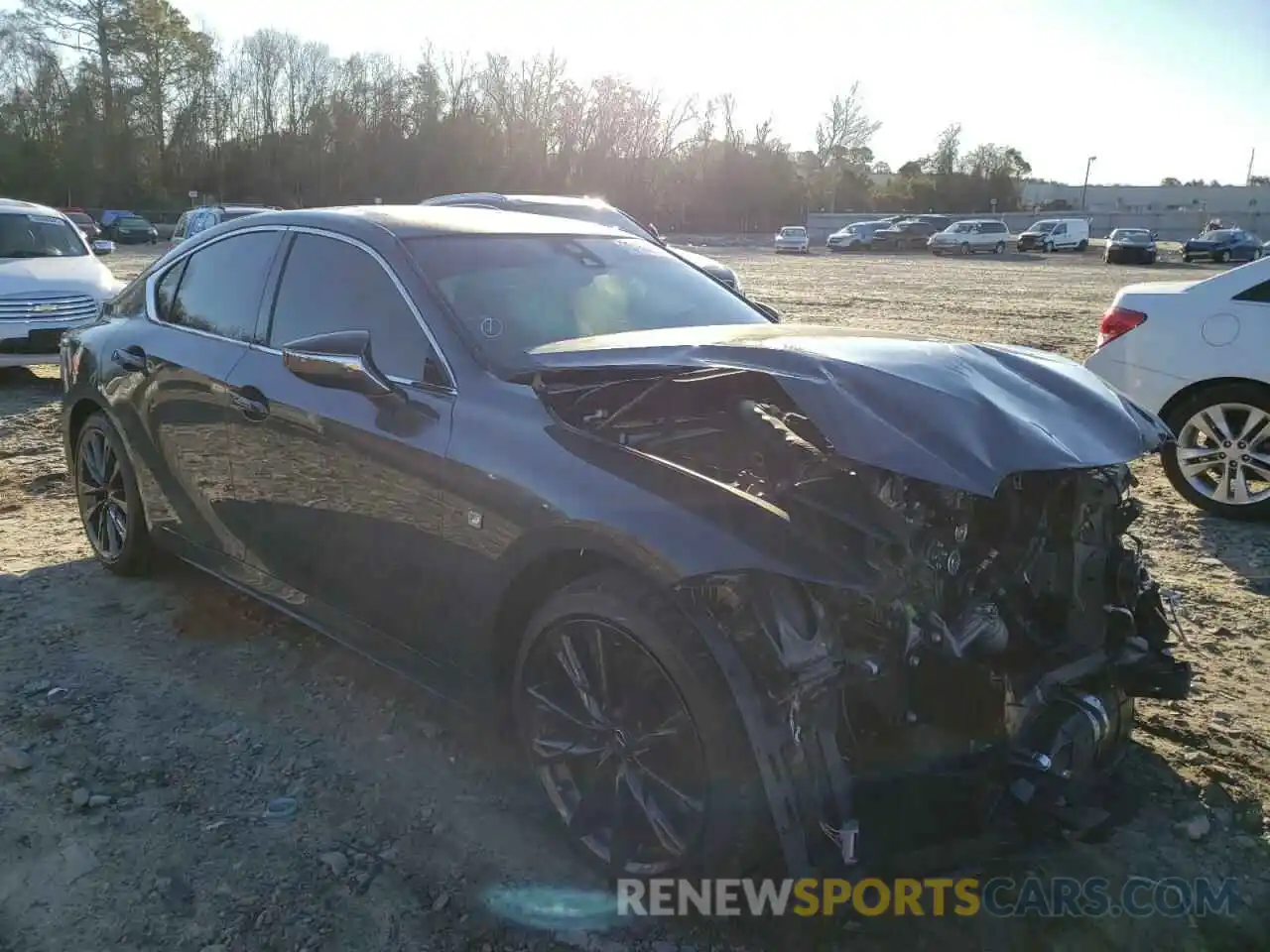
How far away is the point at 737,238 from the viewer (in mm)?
68062

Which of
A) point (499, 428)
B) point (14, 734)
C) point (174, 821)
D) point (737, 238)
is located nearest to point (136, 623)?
point (14, 734)

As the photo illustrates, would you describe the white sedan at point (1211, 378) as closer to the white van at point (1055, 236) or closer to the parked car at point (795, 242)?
the parked car at point (795, 242)

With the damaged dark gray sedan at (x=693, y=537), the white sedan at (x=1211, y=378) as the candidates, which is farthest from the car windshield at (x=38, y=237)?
the white sedan at (x=1211, y=378)

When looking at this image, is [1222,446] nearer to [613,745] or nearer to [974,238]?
[613,745]

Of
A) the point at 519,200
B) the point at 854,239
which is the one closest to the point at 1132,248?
the point at 854,239

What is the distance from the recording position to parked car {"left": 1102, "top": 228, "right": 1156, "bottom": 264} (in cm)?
4084

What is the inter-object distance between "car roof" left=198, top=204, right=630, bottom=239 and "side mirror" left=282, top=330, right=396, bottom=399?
1.87 feet

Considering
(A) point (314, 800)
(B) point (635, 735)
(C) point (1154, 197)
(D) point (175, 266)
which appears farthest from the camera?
(C) point (1154, 197)

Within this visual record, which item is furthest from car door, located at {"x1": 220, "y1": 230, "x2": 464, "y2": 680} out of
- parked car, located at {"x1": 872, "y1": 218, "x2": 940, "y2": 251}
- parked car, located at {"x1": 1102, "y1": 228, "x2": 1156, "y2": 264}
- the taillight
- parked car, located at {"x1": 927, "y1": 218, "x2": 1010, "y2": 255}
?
parked car, located at {"x1": 872, "y1": 218, "x2": 940, "y2": 251}

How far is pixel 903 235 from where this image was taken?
54.8 metres

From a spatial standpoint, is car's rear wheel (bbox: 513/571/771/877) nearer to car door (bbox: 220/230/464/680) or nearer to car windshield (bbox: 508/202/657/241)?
car door (bbox: 220/230/464/680)

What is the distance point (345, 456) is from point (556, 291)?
3.22ft

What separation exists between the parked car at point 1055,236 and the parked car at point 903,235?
566 cm

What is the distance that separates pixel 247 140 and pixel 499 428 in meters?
75.5
